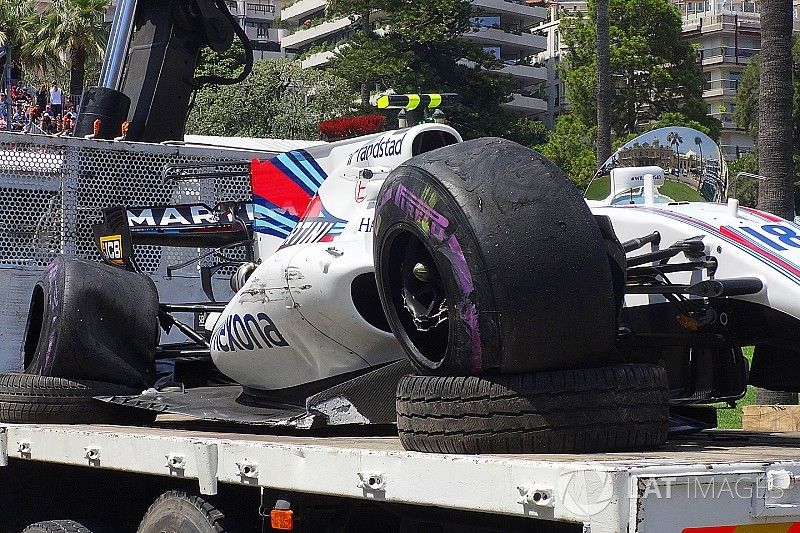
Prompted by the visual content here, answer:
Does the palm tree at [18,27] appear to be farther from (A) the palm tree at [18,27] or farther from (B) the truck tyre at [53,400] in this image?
(B) the truck tyre at [53,400]

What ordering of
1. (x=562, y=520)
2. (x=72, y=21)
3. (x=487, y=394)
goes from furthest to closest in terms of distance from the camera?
1. (x=72, y=21)
2. (x=487, y=394)
3. (x=562, y=520)

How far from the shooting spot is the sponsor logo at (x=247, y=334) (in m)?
5.59

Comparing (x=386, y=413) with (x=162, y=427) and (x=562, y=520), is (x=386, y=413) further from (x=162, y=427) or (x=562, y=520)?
→ (x=562, y=520)

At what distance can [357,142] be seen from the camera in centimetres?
629

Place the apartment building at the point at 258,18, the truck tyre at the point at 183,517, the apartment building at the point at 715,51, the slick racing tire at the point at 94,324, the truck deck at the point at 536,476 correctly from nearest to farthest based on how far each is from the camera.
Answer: the truck deck at the point at 536,476 < the truck tyre at the point at 183,517 < the slick racing tire at the point at 94,324 < the apartment building at the point at 715,51 < the apartment building at the point at 258,18

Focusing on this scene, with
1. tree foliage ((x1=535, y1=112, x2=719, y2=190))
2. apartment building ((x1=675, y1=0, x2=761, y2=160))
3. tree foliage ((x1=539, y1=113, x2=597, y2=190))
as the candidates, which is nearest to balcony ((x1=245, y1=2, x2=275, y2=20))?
apartment building ((x1=675, y1=0, x2=761, y2=160))

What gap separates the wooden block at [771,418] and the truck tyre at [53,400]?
3.60 meters

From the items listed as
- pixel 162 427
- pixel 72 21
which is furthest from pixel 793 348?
pixel 72 21

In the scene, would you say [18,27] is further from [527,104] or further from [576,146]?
[527,104]

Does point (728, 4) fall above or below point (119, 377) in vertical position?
above

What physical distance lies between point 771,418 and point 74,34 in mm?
33485

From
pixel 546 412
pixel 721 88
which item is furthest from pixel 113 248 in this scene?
pixel 721 88

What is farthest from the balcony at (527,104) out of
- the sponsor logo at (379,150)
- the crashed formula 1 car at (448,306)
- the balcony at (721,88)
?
the sponsor logo at (379,150)

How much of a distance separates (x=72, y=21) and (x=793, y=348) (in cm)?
3583
